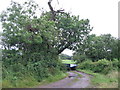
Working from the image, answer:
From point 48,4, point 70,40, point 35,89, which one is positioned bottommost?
point 35,89

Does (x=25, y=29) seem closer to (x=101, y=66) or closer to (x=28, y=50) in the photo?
(x=28, y=50)

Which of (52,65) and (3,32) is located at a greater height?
(3,32)

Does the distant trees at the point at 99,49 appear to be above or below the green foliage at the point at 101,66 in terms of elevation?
above

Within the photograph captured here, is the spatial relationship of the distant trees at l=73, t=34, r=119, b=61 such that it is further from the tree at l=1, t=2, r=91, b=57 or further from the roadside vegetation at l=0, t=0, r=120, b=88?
the tree at l=1, t=2, r=91, b=57

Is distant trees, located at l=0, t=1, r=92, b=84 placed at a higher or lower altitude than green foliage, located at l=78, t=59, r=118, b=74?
higher

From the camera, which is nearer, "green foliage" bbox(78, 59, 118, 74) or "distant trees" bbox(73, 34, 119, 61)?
"green foliage" bbox(78, 59, 118, 74)

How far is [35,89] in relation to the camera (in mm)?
9094

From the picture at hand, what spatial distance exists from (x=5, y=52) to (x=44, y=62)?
3.27 metres

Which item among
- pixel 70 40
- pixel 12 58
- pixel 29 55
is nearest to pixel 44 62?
pixel 29 55

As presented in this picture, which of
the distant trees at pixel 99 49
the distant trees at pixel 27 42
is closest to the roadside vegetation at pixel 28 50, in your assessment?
the distant trees at pixel 27 42

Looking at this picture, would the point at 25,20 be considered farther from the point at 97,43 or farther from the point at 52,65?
the point at 97,43

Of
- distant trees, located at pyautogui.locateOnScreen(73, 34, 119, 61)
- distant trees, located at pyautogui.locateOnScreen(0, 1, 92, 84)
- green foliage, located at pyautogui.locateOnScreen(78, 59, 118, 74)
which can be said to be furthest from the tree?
distant trees, located at pyautogui.locateOnScreen(73, 34, 119, 61)

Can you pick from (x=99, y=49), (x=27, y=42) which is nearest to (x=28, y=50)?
(x=27, y=42)

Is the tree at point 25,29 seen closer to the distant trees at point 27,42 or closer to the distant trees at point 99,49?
the distant trees at point 27,42
